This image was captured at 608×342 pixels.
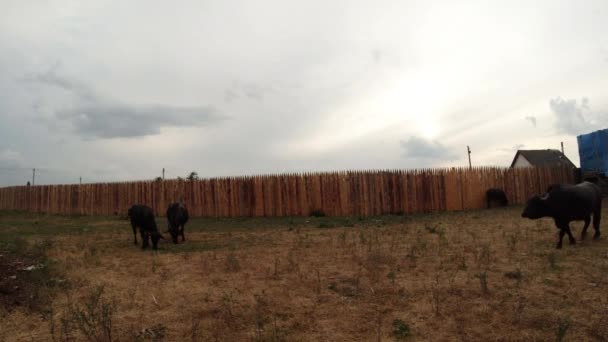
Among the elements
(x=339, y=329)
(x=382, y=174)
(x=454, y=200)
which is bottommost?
(x=339, y=329)

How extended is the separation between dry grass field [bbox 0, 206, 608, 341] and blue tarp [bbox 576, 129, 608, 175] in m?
12.5

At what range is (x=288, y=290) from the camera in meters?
6.34

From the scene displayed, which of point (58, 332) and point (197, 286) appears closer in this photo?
point (58, 332)

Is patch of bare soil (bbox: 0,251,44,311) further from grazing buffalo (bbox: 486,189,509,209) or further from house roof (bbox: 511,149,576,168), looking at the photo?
house roof (bbox: 511,149,576,168)

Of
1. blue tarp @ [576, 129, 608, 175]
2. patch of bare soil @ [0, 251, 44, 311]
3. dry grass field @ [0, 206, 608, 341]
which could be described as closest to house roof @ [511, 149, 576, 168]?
blue tarp @ [576, 129, 608, 175]

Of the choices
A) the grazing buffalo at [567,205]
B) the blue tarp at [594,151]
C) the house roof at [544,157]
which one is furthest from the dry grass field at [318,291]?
the house roof at [544,157]

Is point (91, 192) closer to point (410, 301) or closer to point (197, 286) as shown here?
point (197, 286)

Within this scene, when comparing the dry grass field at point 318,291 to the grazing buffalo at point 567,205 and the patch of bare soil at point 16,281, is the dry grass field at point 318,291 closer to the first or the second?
the patch of bare soil at point 16,281

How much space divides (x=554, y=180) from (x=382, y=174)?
10823 mm

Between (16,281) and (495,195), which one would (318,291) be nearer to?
(16,281)

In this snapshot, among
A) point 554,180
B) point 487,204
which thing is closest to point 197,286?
point 487,204

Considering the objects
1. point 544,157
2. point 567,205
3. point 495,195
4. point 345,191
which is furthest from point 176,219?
point 544,157

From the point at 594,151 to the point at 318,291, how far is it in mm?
20418

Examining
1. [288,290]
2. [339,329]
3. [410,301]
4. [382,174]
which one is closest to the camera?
[339,329]
